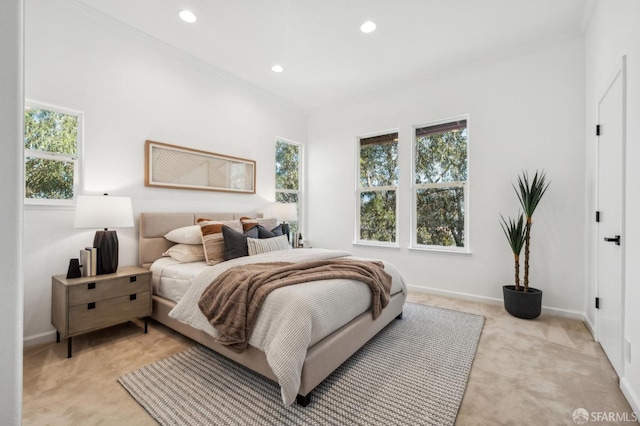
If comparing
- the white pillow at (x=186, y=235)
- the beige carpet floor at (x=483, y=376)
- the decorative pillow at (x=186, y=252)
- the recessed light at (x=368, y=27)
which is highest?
the recessed light at (x=368, y=27)

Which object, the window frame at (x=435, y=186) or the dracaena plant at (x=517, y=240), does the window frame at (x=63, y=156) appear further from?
the dracaena plant at (x=517, y=240)

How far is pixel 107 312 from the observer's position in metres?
2.34

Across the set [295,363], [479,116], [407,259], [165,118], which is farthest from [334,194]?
[295,363]

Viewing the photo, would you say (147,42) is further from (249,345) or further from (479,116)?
(479,116)

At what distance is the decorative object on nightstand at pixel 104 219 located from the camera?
2341mm

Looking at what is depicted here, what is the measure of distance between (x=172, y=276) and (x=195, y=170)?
1470 mm

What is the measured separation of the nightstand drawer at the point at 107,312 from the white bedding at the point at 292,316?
54 cm

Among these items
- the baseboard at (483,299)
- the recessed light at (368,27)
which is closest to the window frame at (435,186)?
the baseboard at (483,299)

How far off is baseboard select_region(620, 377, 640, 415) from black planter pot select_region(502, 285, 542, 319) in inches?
46.7

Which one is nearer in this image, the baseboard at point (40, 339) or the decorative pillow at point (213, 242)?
the baseboard at point (40, 339)

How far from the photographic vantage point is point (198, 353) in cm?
223

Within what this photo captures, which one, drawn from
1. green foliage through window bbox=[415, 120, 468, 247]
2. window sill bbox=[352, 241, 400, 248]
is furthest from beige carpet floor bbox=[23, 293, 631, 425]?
window sill bbox=[352, 241, 400, 248]

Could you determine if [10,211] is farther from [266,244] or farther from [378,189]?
[378,189]

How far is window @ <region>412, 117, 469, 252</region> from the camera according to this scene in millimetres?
3775
